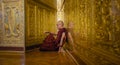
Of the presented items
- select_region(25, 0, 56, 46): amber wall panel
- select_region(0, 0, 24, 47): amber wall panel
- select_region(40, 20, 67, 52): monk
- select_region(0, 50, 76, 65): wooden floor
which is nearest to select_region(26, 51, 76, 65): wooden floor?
select_region(0, 50, 76, 65): wooden floor

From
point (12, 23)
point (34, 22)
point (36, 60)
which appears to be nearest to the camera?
point (36, 60)

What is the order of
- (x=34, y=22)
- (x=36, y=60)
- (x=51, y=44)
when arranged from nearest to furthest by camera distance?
(x=36, y=60)
(x=51, y=44)
(x=34, y=22)

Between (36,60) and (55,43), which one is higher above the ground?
(55,43)

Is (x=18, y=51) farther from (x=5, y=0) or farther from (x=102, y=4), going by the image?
(x=102, y=4)

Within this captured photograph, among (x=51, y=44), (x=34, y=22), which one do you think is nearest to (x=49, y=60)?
(x=51, y=44)

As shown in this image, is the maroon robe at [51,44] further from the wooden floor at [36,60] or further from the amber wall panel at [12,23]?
the wooden floor at [36,60]

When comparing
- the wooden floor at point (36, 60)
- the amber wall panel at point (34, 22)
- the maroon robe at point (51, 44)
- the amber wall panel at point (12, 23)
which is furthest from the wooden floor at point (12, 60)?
the maroon robe at point (51, 44)

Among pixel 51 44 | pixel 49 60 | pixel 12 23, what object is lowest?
pixel 49 60

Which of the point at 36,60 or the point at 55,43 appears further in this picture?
the point at 55,43

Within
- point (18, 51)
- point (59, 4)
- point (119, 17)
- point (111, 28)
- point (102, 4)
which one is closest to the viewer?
point (119, 17)

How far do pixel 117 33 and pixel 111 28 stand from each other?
13 centimetres

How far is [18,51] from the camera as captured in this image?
A: 5.61 meters

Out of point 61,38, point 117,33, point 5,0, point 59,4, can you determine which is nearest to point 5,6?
point 5,0

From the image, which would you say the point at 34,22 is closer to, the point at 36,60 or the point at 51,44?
the point at 51,44
